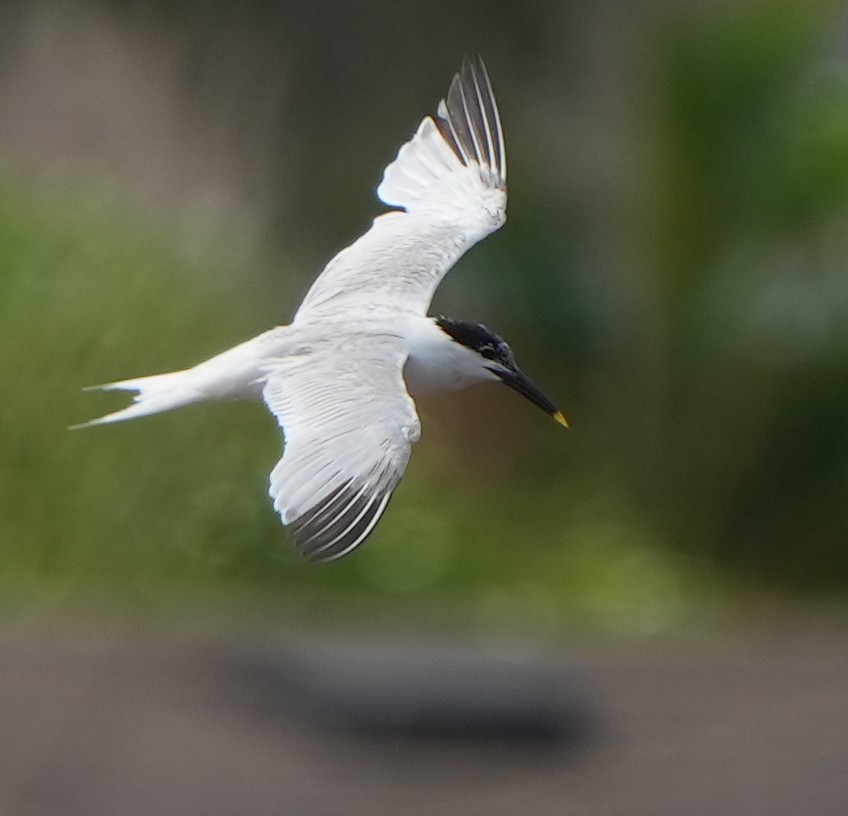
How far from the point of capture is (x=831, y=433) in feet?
31.3

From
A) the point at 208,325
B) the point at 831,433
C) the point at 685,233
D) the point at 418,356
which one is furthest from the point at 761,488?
the point at 418,356

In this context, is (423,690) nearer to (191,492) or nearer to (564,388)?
(191,492)

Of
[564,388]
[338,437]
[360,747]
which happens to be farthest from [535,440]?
[338,437]

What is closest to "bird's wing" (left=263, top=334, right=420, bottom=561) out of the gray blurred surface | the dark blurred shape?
the gray blurred surface

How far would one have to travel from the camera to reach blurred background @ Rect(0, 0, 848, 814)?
7.99 meters

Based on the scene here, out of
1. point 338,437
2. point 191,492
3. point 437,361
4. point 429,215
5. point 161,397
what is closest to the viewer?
point 338,437

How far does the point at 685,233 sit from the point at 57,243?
2708 mm

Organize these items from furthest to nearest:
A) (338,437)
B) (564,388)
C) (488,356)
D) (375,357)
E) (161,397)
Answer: (564,388), (488,356), (161,397), (375,357), (338,437)

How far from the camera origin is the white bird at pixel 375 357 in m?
4.20

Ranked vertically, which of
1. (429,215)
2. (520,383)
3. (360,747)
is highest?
(429,215)

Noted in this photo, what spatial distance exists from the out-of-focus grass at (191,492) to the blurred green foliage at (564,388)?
0.04ft

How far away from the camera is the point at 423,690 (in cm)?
760

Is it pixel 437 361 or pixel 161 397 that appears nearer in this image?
pixel 161 397

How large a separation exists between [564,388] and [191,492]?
180 centimetres
